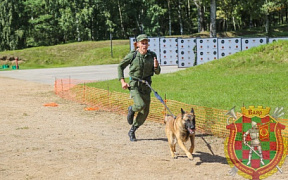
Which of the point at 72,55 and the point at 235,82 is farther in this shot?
the point at 72,55

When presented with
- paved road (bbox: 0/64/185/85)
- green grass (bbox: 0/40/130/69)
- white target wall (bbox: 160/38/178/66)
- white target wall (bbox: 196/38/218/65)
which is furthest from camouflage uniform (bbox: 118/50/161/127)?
green grass (bbox: 0/40/130/69)

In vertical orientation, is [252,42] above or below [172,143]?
above

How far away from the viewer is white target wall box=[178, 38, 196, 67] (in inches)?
1513

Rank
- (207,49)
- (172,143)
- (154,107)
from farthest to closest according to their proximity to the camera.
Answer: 1. (207,49)
2. (154,107)
3. (172,143)

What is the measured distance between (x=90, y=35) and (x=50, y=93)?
51.9 metres

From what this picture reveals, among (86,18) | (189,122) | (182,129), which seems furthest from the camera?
(86,18)

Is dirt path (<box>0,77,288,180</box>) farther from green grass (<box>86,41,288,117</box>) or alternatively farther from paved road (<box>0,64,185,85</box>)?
paved road (<box>0,64,185,85</box>)

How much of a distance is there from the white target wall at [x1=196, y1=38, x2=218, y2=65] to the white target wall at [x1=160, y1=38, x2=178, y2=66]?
13.6 ft

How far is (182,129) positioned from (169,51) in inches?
1340

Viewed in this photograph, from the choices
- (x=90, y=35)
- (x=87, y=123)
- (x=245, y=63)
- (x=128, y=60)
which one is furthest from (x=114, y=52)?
(x=128, y=60)

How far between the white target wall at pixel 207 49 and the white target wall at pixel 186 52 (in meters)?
0.96

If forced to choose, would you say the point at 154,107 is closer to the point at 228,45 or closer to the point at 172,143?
the point at 172,143

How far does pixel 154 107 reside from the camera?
14.8 meters

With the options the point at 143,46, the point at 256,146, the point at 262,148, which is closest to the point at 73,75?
the point at 143,46
